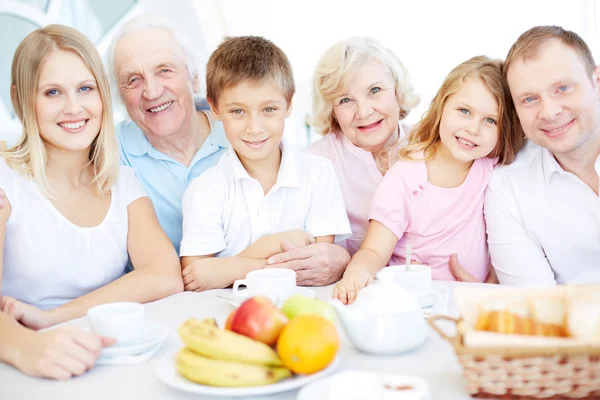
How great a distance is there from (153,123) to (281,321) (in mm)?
1586

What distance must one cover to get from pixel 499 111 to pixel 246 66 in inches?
33.3

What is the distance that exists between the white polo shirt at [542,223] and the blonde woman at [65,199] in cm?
106

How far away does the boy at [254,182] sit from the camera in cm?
200

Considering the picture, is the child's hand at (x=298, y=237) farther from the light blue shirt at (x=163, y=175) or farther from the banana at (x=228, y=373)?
the banana at (x=228, y=373)

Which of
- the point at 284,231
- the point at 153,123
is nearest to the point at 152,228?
the point at 284,231

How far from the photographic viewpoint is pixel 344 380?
902mm

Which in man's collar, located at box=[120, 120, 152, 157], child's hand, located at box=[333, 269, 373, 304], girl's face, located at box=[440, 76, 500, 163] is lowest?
child's hand, located at box=[333, 269, 373, 304]

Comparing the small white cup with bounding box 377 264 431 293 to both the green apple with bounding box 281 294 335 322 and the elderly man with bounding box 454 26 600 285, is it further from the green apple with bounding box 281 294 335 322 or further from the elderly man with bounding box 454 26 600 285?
the elderly man with bounding box 454 26 600 285

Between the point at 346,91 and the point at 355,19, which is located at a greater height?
the point at 355,19

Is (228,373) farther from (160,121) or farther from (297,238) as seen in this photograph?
(160,121)

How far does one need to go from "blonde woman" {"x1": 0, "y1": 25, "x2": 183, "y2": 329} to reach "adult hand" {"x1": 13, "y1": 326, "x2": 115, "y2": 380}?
51cm

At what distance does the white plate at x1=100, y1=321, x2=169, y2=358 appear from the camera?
3.86 feet

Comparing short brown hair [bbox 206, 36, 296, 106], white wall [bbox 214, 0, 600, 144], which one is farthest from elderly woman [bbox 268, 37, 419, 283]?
white wall [bbox 214, 0, 600, 144]

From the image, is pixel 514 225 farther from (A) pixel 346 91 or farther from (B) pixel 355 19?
(B) pixel 355 19
